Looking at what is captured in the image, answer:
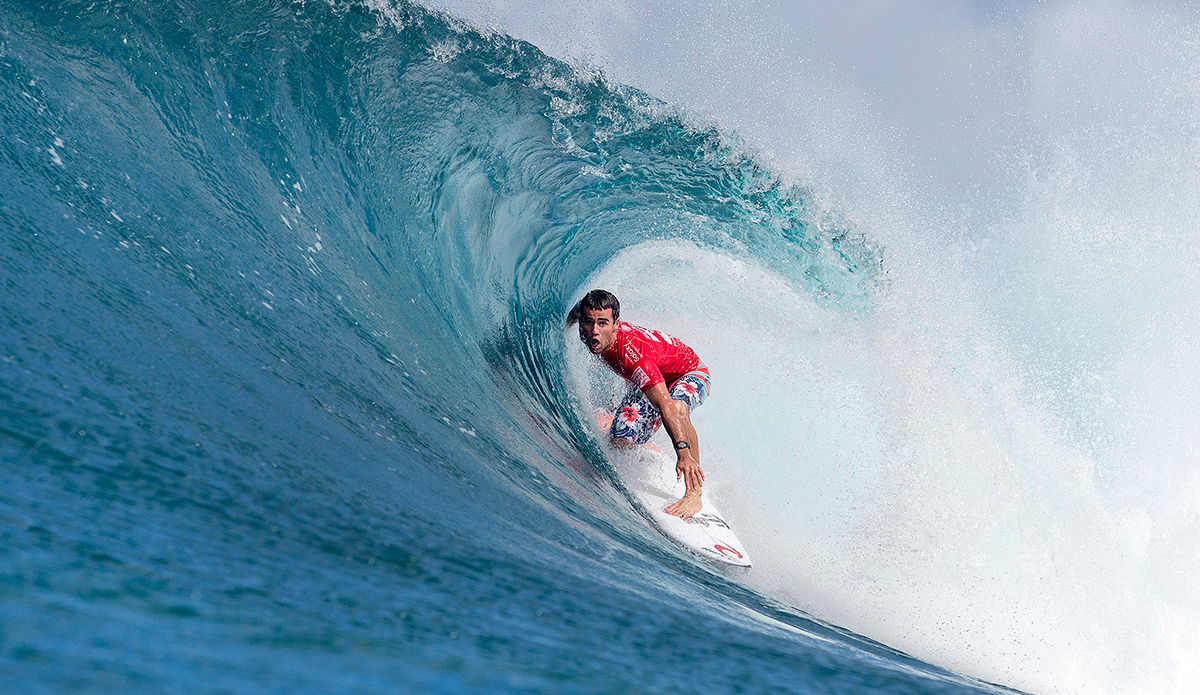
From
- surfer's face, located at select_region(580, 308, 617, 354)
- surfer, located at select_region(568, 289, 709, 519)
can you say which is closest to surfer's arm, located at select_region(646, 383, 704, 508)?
surfer, located at select_region(568, 289, 709, 519)

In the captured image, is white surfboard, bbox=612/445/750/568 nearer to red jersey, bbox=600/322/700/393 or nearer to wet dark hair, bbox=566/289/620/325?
red jersey, bbox=600/322/700/393

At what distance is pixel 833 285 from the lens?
7.60 m

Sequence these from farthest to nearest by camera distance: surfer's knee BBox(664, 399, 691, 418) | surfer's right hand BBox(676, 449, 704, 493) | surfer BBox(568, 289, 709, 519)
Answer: surfer's knee BBox(664, 399, 691, 418) → surfer BBox(568, 289, 709, 519) → surfer's right hand BBox(676, 449, 704, 493)

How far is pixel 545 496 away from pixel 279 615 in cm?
174

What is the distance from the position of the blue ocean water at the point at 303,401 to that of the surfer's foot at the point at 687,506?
0.41 meters

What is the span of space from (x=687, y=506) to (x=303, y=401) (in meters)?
2.48

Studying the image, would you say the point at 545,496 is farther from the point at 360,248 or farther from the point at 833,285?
the point at 833,285

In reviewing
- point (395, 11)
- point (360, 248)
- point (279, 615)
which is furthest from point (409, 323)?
point (395, 11)

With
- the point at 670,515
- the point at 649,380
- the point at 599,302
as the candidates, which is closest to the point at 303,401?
the point at 670,515

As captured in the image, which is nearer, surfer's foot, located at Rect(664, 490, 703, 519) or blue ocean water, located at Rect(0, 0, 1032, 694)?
A: blue ocean water, located at Rect(0, 0, 1032, 694)

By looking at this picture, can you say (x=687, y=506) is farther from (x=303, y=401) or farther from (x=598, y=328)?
(x=303, y=401)

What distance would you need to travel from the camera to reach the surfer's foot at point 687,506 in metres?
3.94

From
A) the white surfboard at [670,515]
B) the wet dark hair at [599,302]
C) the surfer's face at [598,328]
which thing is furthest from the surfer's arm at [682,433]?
the wet dark hair at [599,302]

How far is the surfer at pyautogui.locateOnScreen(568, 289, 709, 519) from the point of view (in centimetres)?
404
